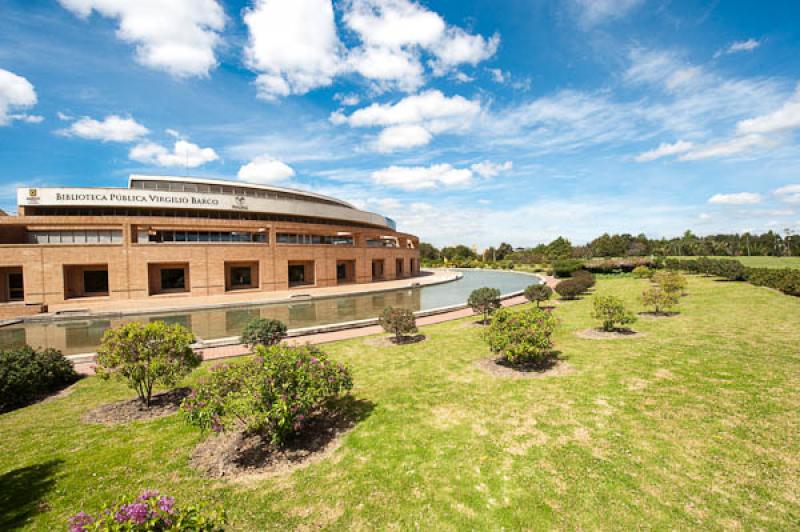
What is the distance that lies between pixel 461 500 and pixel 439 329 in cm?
1000

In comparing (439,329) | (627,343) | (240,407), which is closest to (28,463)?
(240,407)

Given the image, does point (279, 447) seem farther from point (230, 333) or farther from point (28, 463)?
point (230, 333)

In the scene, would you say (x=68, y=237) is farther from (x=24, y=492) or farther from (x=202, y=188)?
(x=24, y=492)

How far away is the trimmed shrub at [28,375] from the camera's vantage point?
7641 mm

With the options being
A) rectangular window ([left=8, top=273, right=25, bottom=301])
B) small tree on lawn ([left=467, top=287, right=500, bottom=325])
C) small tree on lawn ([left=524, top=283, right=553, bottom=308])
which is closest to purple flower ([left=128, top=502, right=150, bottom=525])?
small tree on lawn ([left=467, top=287, right=500, bottom=325])

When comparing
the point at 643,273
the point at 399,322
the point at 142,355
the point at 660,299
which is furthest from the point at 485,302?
the point at 643,273

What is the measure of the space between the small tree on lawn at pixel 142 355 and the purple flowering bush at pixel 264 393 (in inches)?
85.1

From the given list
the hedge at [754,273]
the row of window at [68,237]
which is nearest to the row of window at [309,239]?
the row of window at [68,237]

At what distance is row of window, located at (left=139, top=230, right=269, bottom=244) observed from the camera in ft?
96.4

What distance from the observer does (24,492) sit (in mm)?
4605

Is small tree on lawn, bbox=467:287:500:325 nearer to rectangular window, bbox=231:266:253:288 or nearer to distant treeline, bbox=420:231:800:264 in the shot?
rectangular window, bbox=231:266:253:288

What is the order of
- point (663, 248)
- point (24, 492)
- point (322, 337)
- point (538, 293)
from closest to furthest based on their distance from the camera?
point (24, 492) → point (322, 337) → point (538, 293) → point (663, 248)

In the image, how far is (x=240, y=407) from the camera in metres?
4.88

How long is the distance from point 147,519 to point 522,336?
8.10 meters
